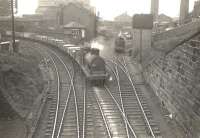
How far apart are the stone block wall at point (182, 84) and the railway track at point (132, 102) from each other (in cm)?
173

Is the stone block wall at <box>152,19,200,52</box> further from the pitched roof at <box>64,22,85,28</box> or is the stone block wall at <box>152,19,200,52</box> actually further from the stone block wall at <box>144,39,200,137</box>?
the pitched roof at <box>64,22,85,28</box>

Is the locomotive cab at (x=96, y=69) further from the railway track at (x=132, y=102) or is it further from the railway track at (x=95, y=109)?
the railway track at (x=132, y=102)

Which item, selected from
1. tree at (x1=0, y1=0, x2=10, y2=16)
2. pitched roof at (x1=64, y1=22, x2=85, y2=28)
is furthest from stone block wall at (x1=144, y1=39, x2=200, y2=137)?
tree at (x1=0, y1=0, x2=10, y2=16)

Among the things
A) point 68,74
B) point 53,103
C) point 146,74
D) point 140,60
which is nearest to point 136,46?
point 140,60

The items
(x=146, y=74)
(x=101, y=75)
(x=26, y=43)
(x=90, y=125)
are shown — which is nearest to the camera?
(x=90, y=125)

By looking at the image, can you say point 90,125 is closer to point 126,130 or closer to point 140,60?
point 126,130

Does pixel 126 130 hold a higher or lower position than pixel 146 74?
lower

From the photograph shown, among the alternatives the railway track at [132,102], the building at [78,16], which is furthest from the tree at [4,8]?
the railway track at [132,102]

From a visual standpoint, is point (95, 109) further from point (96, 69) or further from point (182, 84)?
point (182, 84)

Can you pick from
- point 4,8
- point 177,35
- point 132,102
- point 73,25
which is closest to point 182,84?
point 132,102

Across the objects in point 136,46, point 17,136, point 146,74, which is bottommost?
point 17,136

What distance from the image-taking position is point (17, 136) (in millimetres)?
19625

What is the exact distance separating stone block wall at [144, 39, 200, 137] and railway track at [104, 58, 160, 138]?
1.73m

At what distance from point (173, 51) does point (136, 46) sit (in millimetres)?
14016
